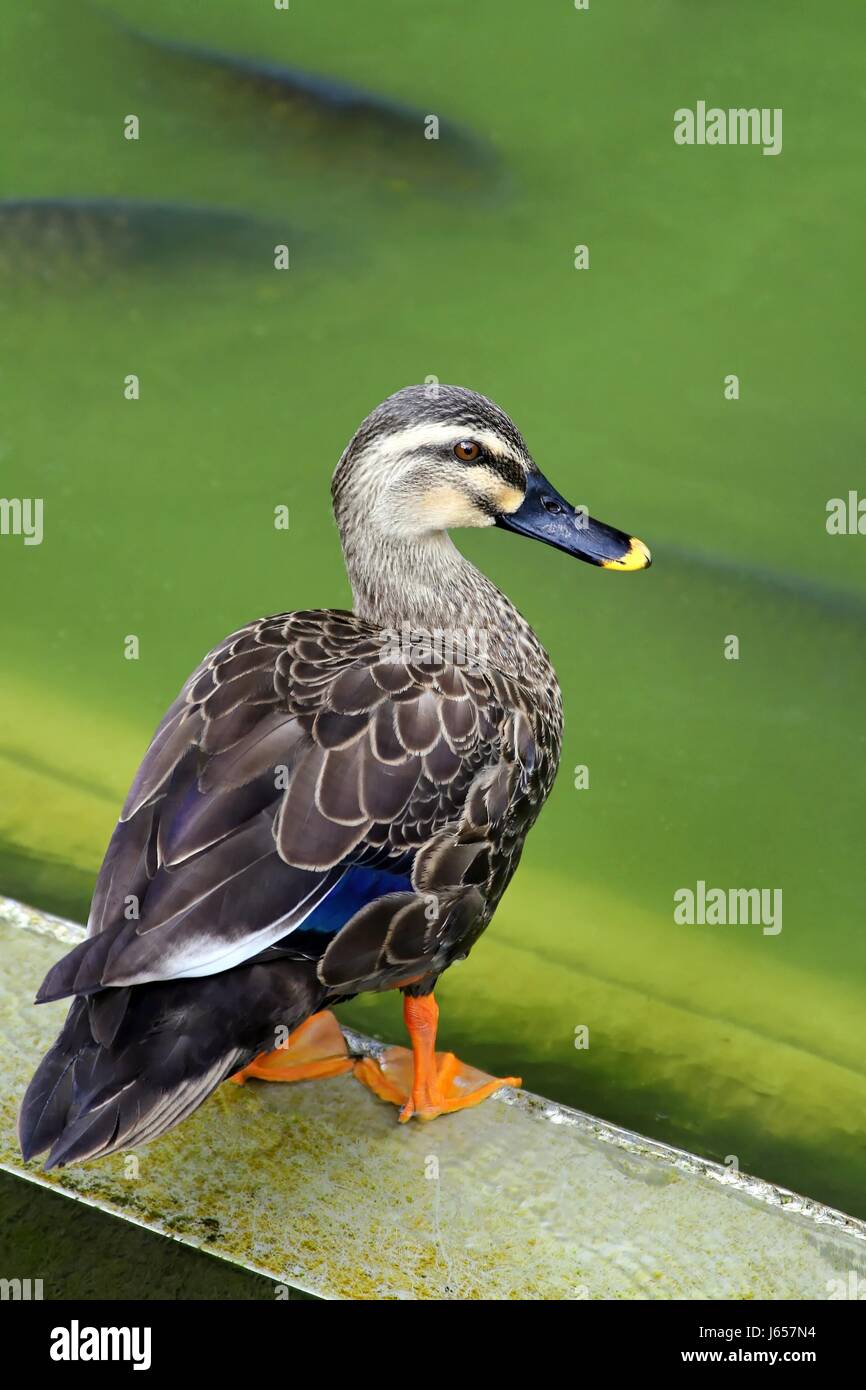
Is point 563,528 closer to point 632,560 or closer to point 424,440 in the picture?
point 632,560

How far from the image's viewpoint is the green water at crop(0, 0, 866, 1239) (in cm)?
383

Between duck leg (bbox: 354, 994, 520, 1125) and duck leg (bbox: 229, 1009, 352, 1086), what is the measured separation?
52 millimetres

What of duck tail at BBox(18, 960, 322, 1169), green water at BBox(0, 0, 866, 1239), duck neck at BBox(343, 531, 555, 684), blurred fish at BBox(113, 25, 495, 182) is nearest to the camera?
duck tail at BBox(18, 960, 322, 1169)

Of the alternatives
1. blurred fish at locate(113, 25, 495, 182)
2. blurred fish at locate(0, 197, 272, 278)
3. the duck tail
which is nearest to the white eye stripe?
the duck tail

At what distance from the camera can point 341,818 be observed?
276 cm

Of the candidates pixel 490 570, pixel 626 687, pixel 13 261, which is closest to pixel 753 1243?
pixel 626 687

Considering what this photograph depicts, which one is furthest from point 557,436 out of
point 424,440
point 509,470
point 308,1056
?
point 308,1056

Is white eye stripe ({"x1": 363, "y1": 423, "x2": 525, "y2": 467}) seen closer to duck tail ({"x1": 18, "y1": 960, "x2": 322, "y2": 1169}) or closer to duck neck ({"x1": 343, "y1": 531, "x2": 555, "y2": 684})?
duck neck ({"x1": 343, "y1": 531, "x2": 555, "y2": 684})

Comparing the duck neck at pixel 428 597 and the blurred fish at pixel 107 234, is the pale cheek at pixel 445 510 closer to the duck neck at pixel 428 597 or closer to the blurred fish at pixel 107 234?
the duck neck at pixel 428 597

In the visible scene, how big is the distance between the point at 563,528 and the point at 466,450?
11.7 inches

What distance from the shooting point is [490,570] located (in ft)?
15.7

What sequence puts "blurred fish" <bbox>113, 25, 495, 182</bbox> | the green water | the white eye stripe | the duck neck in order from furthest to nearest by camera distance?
"blurred fish" <bbox>113, 25, 495, 182</bbox> → the green water → the duck neck → the white eye stripe

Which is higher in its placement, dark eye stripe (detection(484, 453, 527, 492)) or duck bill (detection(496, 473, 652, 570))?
dark eye stripe (detection(484, 453, 527, 492))
